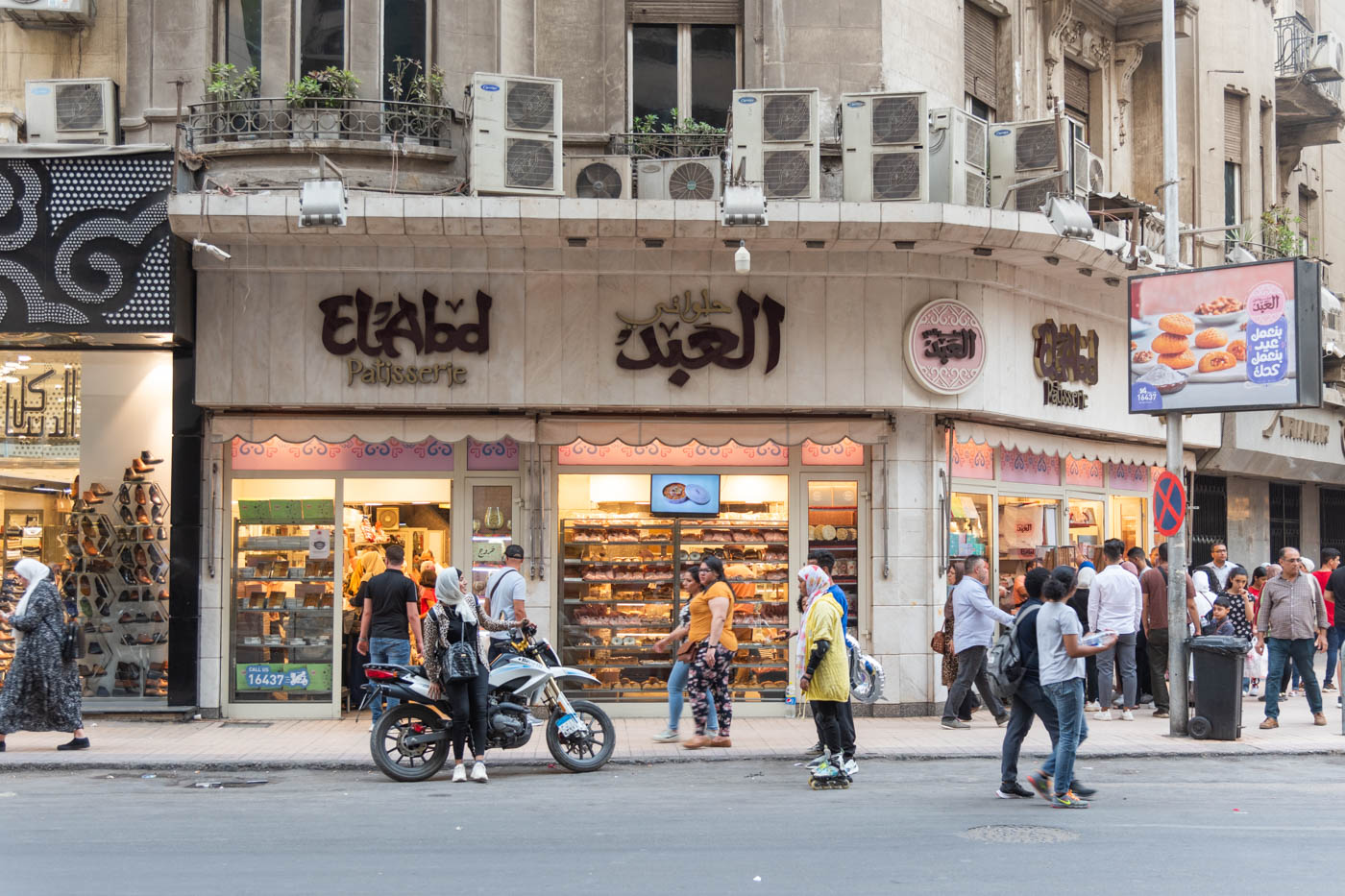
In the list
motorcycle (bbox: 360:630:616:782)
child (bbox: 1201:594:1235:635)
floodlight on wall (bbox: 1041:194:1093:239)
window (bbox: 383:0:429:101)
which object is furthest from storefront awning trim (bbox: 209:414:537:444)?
child (bbox: 1201:594:1235:635)

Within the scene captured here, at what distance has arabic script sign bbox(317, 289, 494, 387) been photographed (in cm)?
1480

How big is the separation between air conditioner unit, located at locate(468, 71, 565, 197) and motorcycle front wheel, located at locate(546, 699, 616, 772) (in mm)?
5535

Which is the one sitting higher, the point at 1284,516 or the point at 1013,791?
A: the point at 1284,516

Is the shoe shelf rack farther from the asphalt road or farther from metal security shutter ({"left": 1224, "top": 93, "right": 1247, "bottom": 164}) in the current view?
metal security shutter ({"left": 1224, "top": 93, "right": 1247, "bottom": 164})

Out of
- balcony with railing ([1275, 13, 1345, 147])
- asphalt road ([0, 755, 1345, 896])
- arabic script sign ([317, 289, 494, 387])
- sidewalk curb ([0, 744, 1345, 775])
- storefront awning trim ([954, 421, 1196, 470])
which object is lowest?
sidewalk curb ([0, 744, 1345, 775])

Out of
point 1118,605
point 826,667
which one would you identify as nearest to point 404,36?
point 826,667

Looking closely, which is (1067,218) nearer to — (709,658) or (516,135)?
(516,135)

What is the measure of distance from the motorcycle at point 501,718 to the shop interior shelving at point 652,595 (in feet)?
11.0

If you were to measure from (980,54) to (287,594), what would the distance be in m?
10.9

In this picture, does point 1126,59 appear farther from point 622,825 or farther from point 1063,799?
point 622,825

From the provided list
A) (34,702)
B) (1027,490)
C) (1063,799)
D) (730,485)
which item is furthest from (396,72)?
(1063,799)

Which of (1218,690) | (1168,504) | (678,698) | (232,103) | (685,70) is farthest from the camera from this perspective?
(685,70)

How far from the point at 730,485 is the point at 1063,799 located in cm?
652

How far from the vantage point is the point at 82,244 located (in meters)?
14.1
